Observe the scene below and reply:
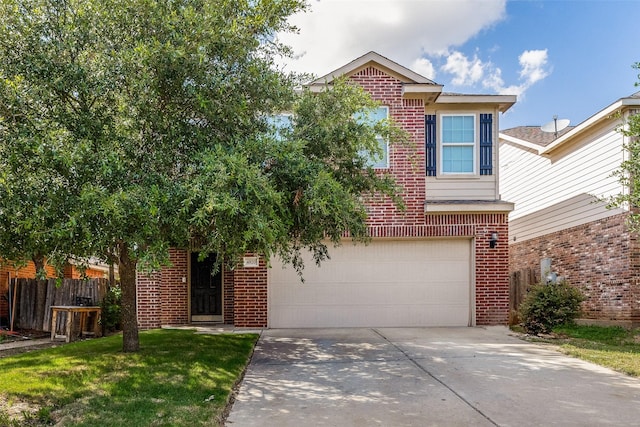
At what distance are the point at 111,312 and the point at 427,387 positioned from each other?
7.88 meters

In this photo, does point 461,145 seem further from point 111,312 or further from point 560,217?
point 111,312

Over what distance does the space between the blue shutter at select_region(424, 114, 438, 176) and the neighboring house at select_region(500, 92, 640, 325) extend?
11.8 feet

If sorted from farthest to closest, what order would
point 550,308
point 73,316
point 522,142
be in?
1. point 522,142
2. point 550,308
3. point 73,316

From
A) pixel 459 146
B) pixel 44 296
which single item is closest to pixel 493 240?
pixel 459 146

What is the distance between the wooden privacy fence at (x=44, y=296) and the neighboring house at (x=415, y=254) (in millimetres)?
1046

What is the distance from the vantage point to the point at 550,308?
35.5 ft

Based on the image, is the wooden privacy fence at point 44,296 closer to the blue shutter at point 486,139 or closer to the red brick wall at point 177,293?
the red brick wall at point 177,293

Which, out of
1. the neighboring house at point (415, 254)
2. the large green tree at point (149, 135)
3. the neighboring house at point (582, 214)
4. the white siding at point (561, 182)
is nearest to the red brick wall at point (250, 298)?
the neighboring house at point (415, 254)

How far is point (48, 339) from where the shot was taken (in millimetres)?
10891

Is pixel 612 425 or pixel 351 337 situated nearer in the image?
pixel 612 425

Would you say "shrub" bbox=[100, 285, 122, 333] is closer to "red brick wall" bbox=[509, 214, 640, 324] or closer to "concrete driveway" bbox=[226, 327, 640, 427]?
"concrete driveway" bbox=[226, 327, 640, 427]

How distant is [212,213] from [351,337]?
5.92 m

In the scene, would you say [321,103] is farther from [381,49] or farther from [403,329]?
[403,329]

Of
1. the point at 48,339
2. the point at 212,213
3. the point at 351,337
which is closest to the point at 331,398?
the point at 212,213
